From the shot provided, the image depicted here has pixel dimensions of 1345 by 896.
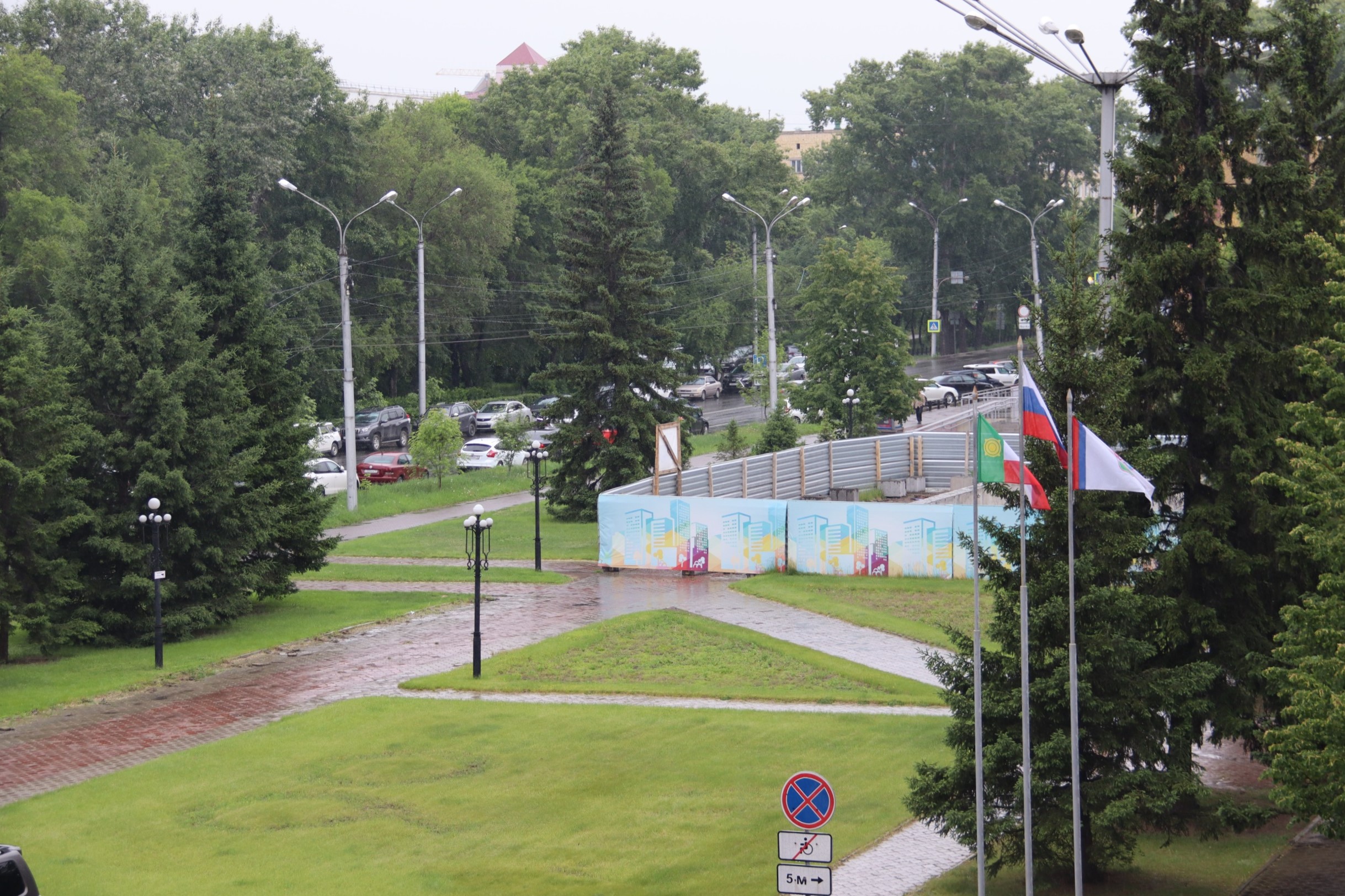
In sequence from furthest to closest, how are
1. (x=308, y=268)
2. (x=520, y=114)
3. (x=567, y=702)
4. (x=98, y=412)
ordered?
(x=520, y=114) → (x=308, y=268) → (x=98, y=412) → (x=567, y=702)

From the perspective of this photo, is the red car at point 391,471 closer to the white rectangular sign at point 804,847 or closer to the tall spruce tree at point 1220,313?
the tall spruce tree at point 1220,313

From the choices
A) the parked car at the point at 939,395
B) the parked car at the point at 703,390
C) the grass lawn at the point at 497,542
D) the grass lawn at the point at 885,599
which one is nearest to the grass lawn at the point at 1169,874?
the grass lawn at the point at 885,599

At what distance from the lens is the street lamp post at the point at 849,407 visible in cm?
4616

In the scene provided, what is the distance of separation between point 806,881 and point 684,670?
1447cm

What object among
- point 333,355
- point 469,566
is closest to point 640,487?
point 469,566

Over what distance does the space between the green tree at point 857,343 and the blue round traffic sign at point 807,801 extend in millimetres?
37592

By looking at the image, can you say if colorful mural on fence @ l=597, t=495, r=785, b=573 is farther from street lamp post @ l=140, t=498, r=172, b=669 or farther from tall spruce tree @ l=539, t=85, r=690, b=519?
street lamp post @ l=140, t=498, r=172, b=669

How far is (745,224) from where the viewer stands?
8494 cm

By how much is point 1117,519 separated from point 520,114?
233ft

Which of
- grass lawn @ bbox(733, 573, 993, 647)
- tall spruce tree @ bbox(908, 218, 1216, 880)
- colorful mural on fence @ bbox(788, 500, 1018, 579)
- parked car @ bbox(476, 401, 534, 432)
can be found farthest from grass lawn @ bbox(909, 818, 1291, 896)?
parked car @ bbox(476, 401, 534, 432)

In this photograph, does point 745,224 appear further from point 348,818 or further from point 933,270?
point 348,818

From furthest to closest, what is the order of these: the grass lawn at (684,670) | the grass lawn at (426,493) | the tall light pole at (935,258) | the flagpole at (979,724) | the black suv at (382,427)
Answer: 1. the tall light pole at (935,258)
2. the black suv at (382,427)
3. the grass lawn at (426,493)
4. the grass lawn at (684,670)
5. the flagpole at (979,724)

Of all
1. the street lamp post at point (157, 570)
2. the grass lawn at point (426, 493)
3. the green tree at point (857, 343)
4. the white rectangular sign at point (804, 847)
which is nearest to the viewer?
the white rectangular sign at point (804, 847)

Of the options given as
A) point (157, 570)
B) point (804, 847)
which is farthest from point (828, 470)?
point (804, 847)
